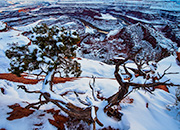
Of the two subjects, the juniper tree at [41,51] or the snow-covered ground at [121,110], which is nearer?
the juniper tree at [41,51]

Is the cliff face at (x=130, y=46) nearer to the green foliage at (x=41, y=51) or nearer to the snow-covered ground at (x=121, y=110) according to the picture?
the snow-covered ground at (x=121, y=110)

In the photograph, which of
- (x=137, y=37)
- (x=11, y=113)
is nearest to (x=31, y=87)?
(x=11, y=113)

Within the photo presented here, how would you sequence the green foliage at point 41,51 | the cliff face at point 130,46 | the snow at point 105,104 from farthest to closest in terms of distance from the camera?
the cliff face at point 130,46 < the snow at point 105,104 < the green foliage at point 41,51

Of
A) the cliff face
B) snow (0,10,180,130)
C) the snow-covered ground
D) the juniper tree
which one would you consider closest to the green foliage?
the juniper tree

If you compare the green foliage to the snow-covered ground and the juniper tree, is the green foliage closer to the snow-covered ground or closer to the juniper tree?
the juniper tree

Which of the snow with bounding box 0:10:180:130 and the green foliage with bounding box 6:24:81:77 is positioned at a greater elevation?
the green foliage with bounding box 6:24:81:77

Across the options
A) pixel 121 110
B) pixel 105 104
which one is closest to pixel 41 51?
pixel 105 104

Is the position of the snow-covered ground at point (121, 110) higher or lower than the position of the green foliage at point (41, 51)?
lower

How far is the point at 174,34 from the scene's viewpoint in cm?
3616

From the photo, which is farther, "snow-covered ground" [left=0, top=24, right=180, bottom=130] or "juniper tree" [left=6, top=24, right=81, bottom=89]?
"snow-covered ground" [left=0, top=24, right=180, bottom=130]

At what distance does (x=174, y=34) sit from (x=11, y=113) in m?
48.5

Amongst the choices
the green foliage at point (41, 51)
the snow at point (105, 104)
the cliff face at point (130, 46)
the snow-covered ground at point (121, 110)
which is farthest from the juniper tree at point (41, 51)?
the cliff face at point (130, 46)

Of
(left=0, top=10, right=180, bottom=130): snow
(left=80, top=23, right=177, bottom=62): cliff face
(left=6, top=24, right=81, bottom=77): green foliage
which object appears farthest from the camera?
(left=80, top=23, right=177, bottom=62): cliff face

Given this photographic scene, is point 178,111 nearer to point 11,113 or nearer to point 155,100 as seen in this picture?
point 155,100
